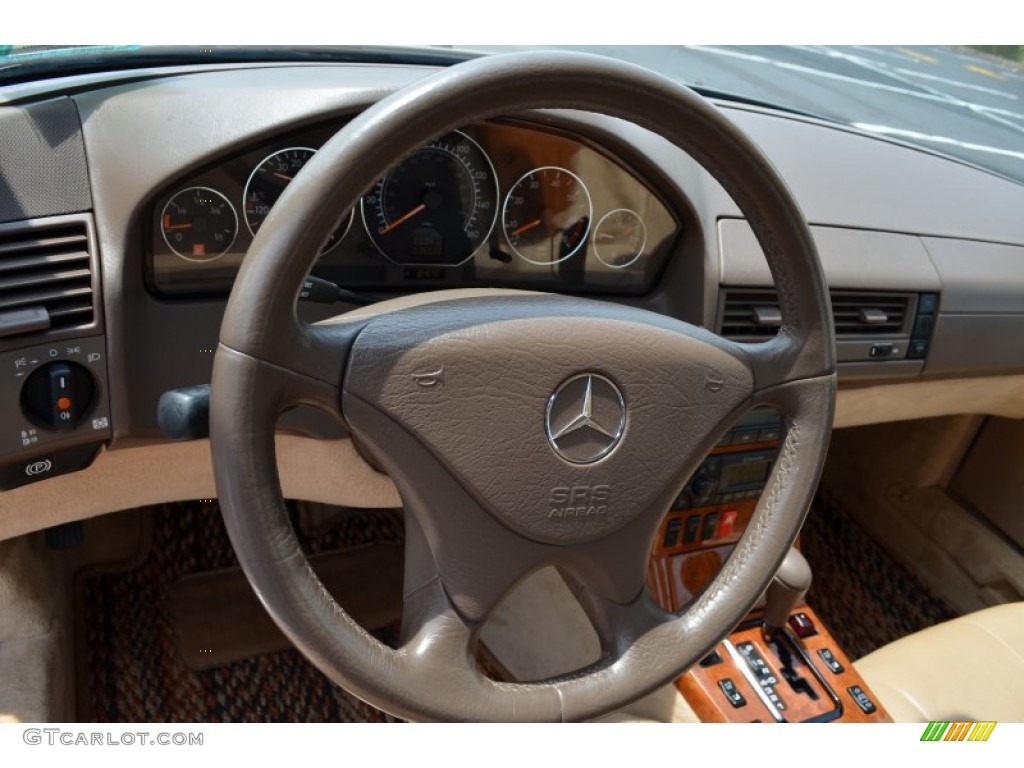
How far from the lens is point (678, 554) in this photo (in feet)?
5.34

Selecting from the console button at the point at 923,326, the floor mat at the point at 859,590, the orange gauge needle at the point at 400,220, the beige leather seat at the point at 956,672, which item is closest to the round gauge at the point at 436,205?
the orange gauge needle at the point at 400,220

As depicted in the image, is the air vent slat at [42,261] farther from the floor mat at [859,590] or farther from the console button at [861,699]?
the floor mat at [859,590]

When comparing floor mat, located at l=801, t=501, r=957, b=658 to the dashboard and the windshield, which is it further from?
the windshield

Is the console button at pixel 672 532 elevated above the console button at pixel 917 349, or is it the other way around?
the console button at pixel 917 349

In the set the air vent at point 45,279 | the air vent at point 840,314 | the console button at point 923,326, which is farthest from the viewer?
the console button at point 923,326

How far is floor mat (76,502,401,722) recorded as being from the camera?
5.94ft

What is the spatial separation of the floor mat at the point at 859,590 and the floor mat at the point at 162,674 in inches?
40.5

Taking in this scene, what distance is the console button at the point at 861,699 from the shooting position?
1513mm

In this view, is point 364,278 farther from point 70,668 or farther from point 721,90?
point 70,668

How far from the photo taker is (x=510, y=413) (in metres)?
0.95

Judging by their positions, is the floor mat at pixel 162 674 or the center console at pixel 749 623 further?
the floor mat at pixel 162 674

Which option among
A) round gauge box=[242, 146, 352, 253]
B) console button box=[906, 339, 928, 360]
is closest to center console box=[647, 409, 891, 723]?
console button box=[906, 339, 928, 360]

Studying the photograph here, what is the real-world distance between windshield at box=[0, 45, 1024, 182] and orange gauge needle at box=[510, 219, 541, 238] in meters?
0.27
